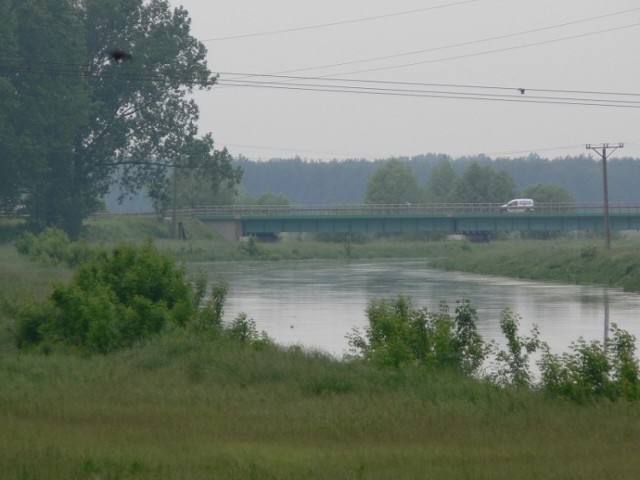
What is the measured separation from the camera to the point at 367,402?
57.0ft

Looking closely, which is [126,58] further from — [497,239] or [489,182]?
[489,182]

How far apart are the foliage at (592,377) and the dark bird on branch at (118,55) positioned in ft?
177

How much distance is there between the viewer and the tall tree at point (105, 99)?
228ft

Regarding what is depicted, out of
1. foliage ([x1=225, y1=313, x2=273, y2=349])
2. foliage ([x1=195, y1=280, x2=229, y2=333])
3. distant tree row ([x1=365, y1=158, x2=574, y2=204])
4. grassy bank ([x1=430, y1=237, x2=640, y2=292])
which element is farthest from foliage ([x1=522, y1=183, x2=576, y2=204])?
foliage ([x1=225, y1=313, x2=273, y2=349])

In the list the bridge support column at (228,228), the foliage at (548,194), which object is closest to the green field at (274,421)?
the bridge support column at (228,228)

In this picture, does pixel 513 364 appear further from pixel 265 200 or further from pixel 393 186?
pixel 393 186

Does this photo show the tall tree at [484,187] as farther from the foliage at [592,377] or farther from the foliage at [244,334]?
the foliage at [592,377]

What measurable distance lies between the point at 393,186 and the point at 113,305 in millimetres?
138318

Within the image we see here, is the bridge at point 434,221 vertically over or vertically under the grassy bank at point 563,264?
over

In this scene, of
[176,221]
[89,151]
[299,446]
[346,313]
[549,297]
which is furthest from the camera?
[176,221]

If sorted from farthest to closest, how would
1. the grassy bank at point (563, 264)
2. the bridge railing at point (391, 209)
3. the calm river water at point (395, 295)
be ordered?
the bridge railing at point (391, 209)
the grassy bank at point (563, 264)
the calm river water at point (395, 295)

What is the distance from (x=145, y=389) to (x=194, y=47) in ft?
207

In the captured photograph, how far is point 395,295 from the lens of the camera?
4959 cm

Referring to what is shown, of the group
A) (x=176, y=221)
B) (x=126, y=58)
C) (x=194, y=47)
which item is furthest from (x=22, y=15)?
(x=176, y=221)
